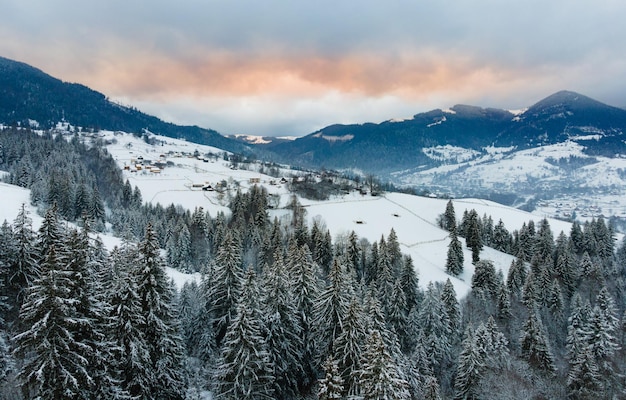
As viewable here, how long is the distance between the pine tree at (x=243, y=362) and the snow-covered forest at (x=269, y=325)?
0.48 ft

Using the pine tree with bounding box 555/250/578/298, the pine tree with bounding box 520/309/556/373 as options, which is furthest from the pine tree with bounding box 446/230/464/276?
the pine tree with bounding box 520/309/556/373

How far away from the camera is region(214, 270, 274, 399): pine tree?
2322cm

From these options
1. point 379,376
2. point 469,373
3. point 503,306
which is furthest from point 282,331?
point 503,306

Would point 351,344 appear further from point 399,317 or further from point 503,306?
point 503,306

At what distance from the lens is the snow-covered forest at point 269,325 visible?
17.2 metres

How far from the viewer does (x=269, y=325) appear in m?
28.6

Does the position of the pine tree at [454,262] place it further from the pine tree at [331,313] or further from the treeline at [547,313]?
the pine tree at [331,313]

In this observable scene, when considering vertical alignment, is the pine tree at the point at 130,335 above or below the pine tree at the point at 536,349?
above

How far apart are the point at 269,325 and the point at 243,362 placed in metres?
5.57

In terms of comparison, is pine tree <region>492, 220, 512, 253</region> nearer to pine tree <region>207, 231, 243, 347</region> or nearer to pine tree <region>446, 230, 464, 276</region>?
pine tree <region>446, 230, 464, 276</region>

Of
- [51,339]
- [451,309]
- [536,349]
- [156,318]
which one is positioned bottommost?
[536,349]

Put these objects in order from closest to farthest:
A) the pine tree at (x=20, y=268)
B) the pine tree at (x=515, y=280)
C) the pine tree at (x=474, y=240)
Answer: the pine tree at (x=20, y=268)
the pine tree at (x=515, y=280)
the pine tree at (x=474, y=240)

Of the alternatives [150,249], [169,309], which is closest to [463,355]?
[169,309]

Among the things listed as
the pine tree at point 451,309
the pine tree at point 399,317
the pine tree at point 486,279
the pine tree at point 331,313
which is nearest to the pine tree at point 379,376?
the pine tree at point 331,313
